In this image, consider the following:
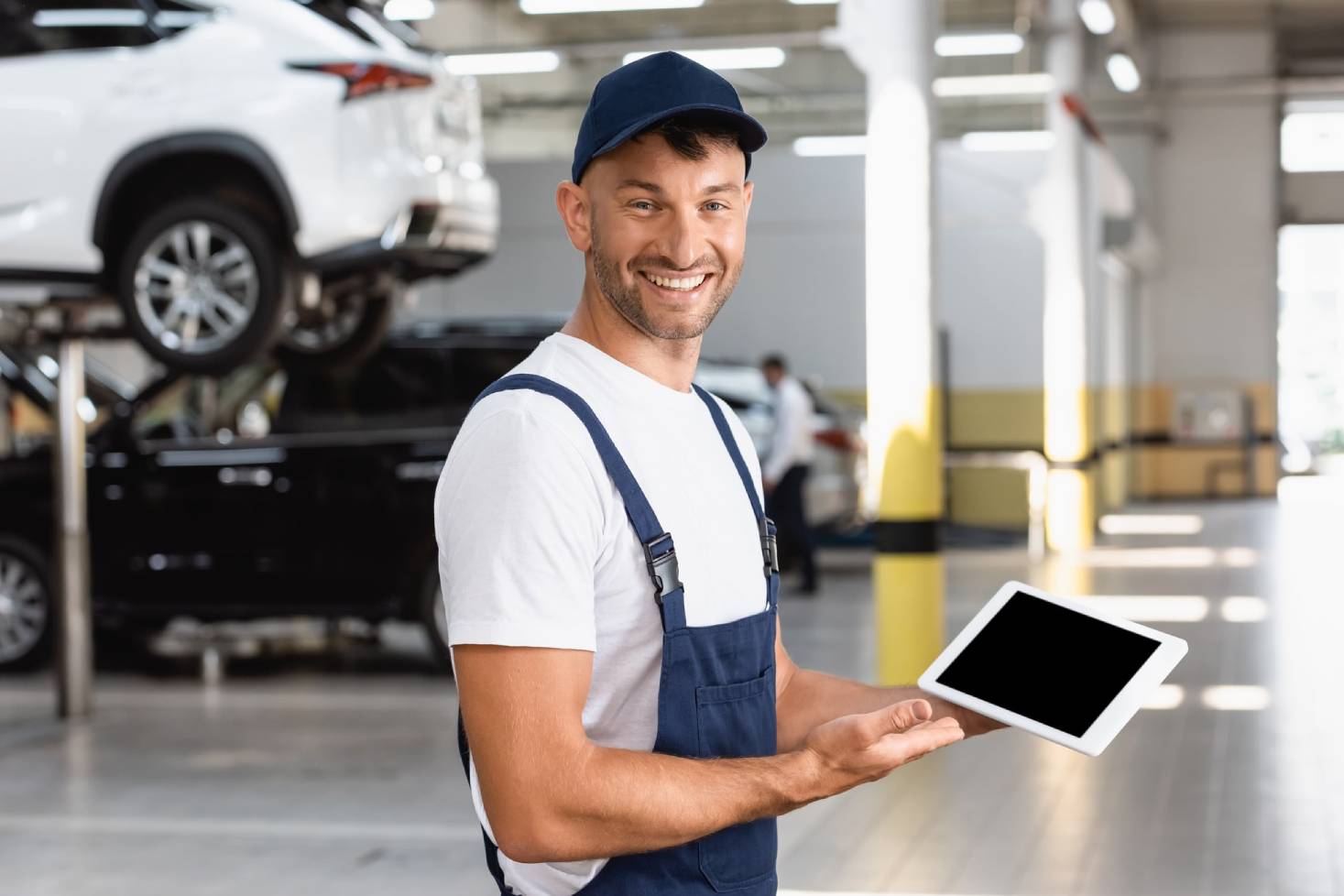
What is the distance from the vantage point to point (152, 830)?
581 cm

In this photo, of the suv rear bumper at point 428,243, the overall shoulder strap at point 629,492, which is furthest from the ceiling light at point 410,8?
the overall shoulder strap at point 629,492

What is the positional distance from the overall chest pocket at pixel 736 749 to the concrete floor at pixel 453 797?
10.7 feet

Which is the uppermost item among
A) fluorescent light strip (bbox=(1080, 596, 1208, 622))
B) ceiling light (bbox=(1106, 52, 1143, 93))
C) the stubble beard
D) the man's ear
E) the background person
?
ceiling light (bbox=(1106, 52, 1143, 93))

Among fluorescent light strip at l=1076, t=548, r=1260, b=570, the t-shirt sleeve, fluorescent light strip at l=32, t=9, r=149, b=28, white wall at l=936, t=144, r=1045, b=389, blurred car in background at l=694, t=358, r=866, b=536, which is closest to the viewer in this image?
the t-shirt sleeve

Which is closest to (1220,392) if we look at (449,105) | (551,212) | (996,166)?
(996,166)

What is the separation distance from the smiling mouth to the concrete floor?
11.6 ft

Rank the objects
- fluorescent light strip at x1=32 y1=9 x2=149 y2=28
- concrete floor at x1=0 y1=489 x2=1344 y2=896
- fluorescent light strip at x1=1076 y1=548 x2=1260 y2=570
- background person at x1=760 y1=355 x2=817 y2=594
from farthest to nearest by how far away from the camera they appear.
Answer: fluorescent light strip at x1=1076 y1=548 x2=1260 y2=570, background person at x1=760 y1=355 x2=817 y2=594, fluorescent light strip at x1=32 y1=9 x2=149 y2=28, concrete floor at x1=0 y1=489 x2=1344 y2=896

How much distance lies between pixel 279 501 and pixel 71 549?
44.1 inches

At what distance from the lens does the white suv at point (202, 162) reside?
6.94m

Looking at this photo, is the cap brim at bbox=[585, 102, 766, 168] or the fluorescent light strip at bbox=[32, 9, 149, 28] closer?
the cap brim at bbox=[585, 102, 766, 168]

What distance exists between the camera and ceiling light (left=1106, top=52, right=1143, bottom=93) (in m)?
17.7

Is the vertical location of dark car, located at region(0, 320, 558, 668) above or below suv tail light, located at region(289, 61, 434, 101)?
below

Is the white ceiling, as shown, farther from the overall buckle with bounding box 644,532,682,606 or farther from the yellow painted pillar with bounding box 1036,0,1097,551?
the overall buckle with bounding box 644,532,682,606

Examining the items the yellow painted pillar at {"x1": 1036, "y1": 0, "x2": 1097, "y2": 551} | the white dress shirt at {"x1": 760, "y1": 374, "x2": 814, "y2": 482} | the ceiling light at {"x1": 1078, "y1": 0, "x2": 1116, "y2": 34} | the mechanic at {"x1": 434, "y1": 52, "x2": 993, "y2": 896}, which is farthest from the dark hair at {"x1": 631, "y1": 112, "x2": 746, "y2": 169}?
the yellow painted pillar at {"x1": 1036, "y1": 0, "x2": 1097, "y2": 551}
